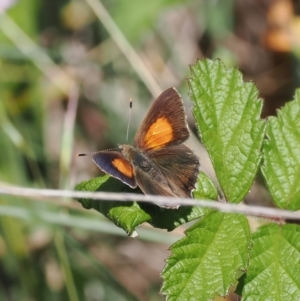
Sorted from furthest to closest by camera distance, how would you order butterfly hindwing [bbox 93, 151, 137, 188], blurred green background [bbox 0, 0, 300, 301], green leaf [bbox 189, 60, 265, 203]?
blurred green background [bbox 0, 0, 300, 301], green leaf [bbox 189, 60, 265, 203], butterfly hindwing [bbox 93, 151, 137, 188]

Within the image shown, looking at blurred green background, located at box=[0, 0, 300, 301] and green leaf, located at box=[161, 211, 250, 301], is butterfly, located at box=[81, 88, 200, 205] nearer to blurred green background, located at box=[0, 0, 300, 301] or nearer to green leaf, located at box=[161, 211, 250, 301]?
green leaf, located at box=[161, 211, 250, 301]

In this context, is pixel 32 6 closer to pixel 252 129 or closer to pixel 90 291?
pixel 90 291

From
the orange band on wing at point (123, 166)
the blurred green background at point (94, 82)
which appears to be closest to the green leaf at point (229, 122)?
the orange band on wing at point (123, 166)

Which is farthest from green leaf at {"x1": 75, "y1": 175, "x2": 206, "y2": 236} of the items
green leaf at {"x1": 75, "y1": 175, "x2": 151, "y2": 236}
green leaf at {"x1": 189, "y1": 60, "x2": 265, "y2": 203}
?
green leaf at {"x1": 189, "y1": 60, "x2": 265, "y2": 203}

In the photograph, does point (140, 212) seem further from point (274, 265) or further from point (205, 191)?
point (274, 265)

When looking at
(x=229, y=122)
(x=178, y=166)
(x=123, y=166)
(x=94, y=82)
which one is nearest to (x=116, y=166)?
(x=123, y=166)

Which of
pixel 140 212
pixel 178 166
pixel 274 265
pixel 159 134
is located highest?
pixel 159 134

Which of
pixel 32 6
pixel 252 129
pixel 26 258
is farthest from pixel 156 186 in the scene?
pixel 32 6
